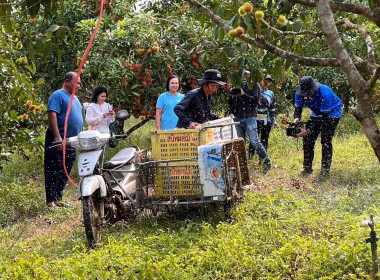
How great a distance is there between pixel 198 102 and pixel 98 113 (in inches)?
67.6

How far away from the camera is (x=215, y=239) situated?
4.29 m

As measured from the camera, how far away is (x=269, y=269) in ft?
12.4

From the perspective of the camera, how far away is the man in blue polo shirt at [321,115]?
704cm

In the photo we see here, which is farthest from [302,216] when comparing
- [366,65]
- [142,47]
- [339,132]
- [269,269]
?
[339,132]

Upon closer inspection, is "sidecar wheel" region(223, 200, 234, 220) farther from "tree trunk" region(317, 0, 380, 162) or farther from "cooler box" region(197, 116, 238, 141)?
"tree trunk" region(317, 0, 380, 162)

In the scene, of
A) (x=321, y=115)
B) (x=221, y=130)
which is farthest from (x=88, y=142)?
(x=321, y=115)

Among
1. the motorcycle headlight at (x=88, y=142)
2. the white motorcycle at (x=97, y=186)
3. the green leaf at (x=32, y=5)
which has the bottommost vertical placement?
the white motorcycle at (x=97, y=186)

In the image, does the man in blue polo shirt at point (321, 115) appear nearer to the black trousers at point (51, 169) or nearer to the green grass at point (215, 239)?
the green grass at point (215, 239)

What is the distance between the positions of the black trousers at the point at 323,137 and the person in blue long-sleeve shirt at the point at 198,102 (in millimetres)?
1981

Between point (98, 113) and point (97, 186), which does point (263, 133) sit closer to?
point (98, 113)

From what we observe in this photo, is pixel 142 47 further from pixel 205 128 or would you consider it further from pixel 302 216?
pixel 302 216

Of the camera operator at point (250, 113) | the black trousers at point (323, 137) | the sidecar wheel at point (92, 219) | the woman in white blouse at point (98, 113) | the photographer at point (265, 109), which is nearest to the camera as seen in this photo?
the sidecar wheel at point (92, 219)

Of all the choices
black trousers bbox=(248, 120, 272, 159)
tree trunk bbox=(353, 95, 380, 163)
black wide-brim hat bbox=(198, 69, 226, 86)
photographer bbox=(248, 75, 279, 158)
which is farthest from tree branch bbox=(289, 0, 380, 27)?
black trousers bbox=(248, 120, 272, 159)

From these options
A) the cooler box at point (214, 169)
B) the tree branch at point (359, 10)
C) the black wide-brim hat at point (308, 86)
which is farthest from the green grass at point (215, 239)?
the tree branch at point (359, 10)
